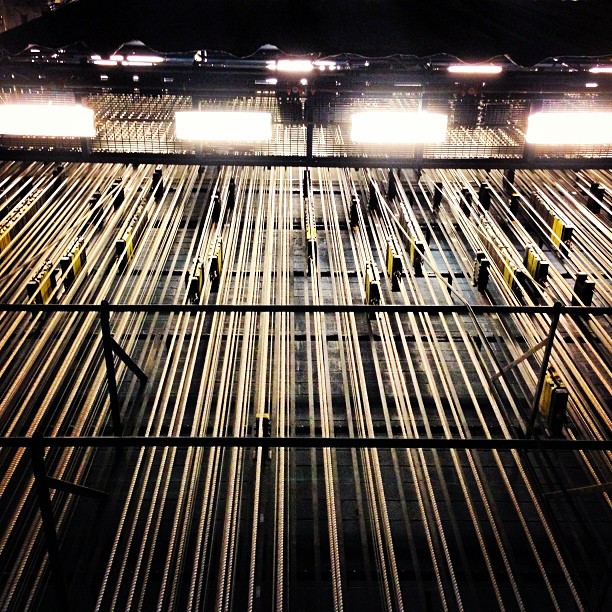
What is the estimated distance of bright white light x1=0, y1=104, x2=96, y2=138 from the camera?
362cm

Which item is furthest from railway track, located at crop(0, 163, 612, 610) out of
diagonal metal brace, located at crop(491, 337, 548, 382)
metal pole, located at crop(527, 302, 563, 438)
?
metal pole, located at crop(527, 302, 563, 438)

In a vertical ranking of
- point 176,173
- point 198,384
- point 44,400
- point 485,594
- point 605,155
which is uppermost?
point 176,173

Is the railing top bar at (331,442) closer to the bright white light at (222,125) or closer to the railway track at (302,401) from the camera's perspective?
the railway track at (302,401)

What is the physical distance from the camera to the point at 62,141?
3818mm

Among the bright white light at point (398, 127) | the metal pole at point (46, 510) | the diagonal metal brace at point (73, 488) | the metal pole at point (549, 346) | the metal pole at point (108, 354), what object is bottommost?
the metal pole at point (46, 510)

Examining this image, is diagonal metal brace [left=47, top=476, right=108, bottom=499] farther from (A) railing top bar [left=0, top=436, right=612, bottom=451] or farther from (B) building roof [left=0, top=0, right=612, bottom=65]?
(B) building roof [left=0, top=0, right=612, bottom=65]

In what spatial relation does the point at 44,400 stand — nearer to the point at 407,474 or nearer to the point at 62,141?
the point at 62,141

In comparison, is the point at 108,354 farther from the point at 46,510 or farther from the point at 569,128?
the point at 569,128

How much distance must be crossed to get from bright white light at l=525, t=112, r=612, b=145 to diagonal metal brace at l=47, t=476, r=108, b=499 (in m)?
3.57

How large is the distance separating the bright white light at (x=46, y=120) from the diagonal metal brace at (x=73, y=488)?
7.58 ft

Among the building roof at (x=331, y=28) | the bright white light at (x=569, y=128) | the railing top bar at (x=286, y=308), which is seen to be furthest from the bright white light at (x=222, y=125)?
the bright white light at (x=569, y=128)

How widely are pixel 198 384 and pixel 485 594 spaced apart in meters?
2.37

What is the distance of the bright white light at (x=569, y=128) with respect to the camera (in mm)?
3672

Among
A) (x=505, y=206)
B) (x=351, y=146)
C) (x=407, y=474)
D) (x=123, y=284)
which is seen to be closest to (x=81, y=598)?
(x=407, y=474)
